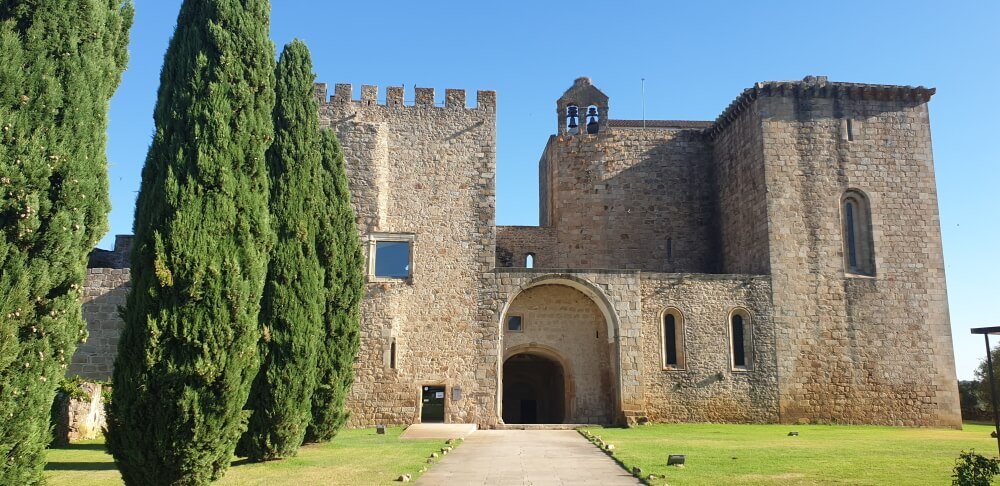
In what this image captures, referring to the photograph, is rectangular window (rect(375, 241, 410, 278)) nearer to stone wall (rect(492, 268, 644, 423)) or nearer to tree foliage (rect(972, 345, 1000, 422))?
stone wall (rect(492, 268, 644, 423))

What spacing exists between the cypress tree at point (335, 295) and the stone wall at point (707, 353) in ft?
29.4

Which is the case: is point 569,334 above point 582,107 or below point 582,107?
below

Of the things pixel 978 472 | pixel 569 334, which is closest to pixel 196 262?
pixel 978 472

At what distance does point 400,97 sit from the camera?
2250cm

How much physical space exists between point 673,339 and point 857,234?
6.74m

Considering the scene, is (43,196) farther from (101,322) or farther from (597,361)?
(597,361)

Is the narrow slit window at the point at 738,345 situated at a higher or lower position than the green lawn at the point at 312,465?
higher

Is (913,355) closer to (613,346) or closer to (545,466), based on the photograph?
(613,346)

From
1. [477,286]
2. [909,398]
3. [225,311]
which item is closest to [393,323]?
[477,286]

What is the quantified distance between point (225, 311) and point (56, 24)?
376 centimetres

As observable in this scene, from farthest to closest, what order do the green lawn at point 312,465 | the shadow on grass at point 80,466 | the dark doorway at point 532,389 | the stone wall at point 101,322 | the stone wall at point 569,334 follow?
the dark doorway at point 532,389
the stone wall at point 569,334
the stone wall at point 101,322
the shadow on grass at point 80,466
the green lawn at point 312,465

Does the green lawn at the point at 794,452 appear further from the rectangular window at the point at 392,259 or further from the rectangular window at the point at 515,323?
the rectangular window at the point at 392,259

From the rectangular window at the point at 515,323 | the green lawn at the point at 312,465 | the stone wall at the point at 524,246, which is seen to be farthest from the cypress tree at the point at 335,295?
the stone wall at the point at 524,246

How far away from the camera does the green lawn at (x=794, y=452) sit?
34.9 ft
